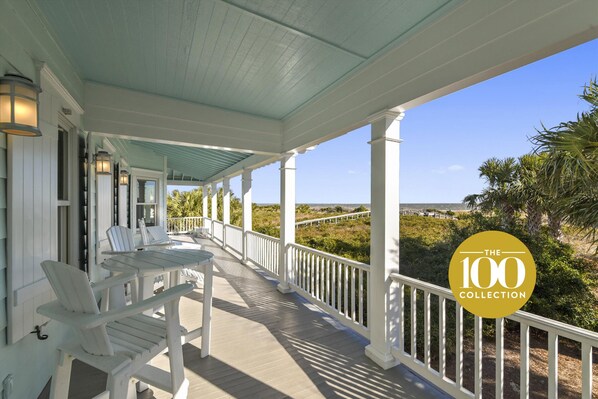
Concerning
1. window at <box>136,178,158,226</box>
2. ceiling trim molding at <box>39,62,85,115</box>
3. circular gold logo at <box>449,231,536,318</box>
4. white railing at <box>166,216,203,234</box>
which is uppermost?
ceiling trim molding at <box>39,62,85,115</box>

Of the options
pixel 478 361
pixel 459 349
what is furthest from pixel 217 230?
pixel 478 361

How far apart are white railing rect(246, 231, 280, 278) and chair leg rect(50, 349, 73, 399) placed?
356 centimetres

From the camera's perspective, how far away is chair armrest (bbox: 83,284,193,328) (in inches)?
50.1

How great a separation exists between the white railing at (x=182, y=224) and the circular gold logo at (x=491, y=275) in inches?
483

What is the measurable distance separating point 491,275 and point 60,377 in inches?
114

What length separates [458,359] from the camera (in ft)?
6.40

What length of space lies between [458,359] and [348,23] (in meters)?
2.60

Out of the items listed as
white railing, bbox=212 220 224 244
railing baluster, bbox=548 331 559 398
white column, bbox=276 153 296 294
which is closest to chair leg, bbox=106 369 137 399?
railing baluster, bbox=548 331 559 398

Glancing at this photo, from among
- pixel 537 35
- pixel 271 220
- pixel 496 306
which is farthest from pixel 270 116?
pixel 271 220

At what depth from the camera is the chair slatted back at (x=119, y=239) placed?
3021 mm

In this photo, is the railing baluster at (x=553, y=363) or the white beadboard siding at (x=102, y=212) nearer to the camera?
the railing baluster at (x=553, y=363)

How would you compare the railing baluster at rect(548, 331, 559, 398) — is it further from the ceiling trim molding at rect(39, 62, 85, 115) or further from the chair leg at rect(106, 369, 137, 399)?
the ceiling trim molding at rect(39, 62, 85, 115)

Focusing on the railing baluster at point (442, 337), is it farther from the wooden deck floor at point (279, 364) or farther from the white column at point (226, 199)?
the white column at point (226, 199)

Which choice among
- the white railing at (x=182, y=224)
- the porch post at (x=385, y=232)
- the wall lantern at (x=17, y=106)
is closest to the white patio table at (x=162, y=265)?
the wall lantern at (x=17, y=106)
